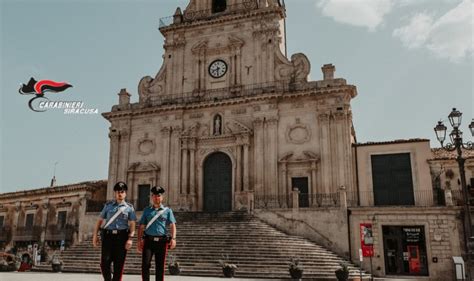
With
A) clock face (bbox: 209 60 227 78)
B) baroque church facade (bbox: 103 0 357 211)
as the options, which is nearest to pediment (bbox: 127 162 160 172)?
baroque church facade (bbox: 103 0 357 211)

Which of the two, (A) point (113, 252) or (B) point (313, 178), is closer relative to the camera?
(A) point (113, 252)

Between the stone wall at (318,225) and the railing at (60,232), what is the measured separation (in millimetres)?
18408

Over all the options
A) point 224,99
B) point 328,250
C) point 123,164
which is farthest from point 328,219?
point 123,164

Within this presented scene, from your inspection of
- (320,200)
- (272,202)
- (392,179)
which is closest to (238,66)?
(272,202)

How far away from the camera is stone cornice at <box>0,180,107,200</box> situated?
35.2 metres

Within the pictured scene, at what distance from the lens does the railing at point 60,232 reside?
3478 cm

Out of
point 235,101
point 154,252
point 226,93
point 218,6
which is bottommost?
point 154,252

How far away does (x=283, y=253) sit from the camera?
20.3 meters

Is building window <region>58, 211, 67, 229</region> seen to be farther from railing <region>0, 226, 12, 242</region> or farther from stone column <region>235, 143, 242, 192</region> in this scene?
stone column <region>235, 143, 242, 192</region>

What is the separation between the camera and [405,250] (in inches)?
878

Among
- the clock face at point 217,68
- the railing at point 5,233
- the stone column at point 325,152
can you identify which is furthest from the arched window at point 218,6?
the railing at point 5,233

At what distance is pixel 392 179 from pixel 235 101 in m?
11.3

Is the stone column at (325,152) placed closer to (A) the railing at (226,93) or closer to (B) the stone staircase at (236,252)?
(A) the railing at (226,93)

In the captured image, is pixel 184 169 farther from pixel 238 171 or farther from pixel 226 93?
pixel 226 93
